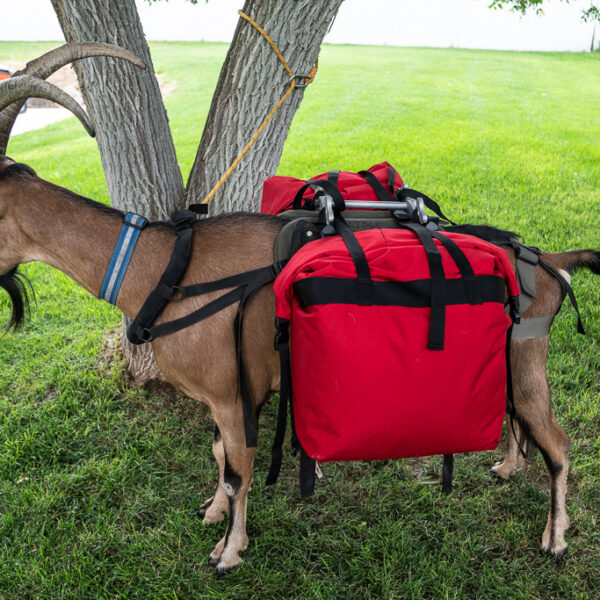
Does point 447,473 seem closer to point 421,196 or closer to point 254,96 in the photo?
point 421,196

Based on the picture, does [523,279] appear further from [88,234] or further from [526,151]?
[526,151]

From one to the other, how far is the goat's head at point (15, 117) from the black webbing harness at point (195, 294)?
64cm

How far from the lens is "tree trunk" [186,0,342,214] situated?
326 cm

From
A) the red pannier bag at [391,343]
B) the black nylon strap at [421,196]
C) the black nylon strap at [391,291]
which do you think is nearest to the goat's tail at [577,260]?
the black nylon strap at [421,196]

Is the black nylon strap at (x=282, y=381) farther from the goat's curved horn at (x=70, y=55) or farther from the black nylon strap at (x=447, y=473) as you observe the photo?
the goat's curved horn at (x=70, y=55)

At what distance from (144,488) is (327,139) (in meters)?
9.52

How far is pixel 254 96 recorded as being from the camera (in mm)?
3410

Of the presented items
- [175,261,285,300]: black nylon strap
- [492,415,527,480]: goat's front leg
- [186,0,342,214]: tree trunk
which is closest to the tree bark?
[186,0,342,214]: tree trunk

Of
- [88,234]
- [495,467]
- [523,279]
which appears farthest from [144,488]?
[523,279]

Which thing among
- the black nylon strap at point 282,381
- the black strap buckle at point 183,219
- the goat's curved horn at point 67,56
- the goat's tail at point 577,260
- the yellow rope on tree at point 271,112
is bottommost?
the black nylon strap at point 282,381

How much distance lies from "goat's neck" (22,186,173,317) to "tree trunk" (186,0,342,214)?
1.15 meters

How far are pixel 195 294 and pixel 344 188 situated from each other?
3.60ft

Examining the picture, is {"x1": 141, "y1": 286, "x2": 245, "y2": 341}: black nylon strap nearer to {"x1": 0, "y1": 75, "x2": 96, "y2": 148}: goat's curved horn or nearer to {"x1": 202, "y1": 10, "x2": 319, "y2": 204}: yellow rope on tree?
{"x1": 0, "y1": 75, "x2": 96, "y2": 148}: goat's curved horn

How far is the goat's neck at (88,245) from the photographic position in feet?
8.14
